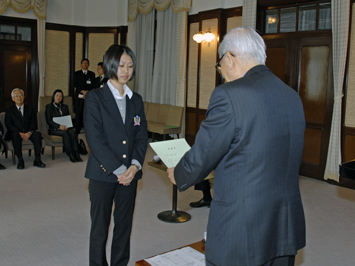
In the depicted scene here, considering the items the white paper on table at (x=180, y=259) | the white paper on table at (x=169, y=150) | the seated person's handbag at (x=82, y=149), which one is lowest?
the seated person's handbag at (x=82, y=149)

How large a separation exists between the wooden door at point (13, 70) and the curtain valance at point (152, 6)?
306 centimetres

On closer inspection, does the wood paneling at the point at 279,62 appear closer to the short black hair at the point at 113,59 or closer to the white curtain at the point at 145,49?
the white curtain at the point at 145,49

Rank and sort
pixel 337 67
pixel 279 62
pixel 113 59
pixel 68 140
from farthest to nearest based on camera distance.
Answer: pixel 68 140 → pixel 279 62 → pixel 337 67 → pixel 113 59

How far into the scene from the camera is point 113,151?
2.64 m

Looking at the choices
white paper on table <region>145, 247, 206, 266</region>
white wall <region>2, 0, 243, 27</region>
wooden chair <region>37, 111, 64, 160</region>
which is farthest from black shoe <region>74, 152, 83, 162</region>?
white paper on table <region>145, 247, 206, 266</region>

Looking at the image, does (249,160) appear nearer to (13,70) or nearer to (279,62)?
(279,62)

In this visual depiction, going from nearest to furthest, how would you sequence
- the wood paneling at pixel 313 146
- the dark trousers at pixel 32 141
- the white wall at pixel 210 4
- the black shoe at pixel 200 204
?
the black shoe at pixel 200 204 < the wood paneling at pixel 313 146 < the dark trousers at pixel 32 141 < the white wall at pixel 210 4

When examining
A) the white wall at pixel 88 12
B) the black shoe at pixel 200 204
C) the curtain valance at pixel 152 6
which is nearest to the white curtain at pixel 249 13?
the curtain valance at pixel 152 6

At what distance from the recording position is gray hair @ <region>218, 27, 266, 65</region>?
5.40 feet

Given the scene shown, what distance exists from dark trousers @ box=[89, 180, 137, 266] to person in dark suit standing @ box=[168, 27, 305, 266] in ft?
3.66

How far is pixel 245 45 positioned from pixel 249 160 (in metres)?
0.50

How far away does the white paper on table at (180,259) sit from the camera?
231cm

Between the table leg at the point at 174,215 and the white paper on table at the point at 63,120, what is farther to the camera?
the white paper on table at the point at 63,120

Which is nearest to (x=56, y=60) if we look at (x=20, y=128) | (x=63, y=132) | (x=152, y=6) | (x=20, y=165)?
(x=152, y=6)
